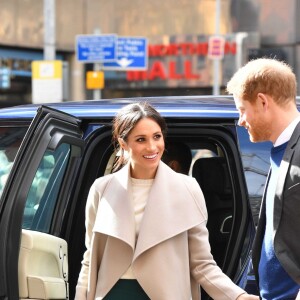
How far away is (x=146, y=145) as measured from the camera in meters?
3.06

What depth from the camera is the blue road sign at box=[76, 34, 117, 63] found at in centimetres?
1730

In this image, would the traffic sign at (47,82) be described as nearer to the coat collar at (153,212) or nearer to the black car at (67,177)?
the black car at (67,177)

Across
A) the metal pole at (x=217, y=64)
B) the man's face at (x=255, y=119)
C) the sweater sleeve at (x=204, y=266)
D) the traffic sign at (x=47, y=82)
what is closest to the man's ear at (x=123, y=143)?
the sweater sleeve at (x=204, y=266)

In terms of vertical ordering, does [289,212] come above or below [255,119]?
below

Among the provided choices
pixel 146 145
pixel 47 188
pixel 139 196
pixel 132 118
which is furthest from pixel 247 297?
pixel 47 188

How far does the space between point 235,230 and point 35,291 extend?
0.88 metres

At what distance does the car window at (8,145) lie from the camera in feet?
11.9

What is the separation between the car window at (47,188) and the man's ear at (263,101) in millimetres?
1234

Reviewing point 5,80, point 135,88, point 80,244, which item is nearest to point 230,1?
point 135,88

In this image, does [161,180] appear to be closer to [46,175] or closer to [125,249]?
[125,249]

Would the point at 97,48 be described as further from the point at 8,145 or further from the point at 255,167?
the point at 255,167

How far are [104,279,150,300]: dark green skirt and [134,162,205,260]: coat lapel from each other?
0.12 m

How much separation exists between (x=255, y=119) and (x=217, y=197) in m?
1.69

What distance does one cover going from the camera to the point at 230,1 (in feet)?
79.9
